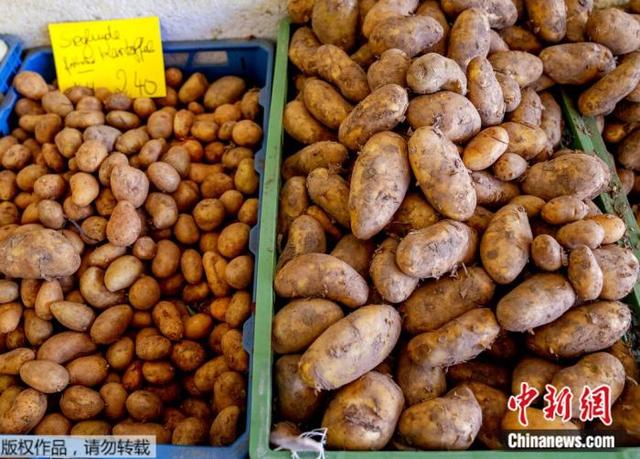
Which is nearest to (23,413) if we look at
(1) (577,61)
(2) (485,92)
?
(2) (485,92)

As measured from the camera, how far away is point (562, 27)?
59.2 inches

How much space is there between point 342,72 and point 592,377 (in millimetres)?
952

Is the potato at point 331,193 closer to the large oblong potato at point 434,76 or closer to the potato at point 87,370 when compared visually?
the large oblong potato at point 434,76

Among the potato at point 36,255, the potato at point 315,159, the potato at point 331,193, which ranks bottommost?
the potato at point 36,255

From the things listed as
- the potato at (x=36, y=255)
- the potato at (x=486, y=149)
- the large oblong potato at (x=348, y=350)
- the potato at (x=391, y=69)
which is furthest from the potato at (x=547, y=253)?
the potato at (x=36, y=255)

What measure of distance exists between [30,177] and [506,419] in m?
1.47

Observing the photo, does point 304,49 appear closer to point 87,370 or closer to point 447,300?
point 447,300

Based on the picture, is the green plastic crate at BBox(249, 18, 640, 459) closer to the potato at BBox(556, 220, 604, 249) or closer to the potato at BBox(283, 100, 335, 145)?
the potato at BBox(283, 100, 335, 145)

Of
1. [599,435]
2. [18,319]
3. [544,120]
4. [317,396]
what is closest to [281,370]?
[317,396]

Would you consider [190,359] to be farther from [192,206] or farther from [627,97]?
[627,97]

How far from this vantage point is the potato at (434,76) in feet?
3.93

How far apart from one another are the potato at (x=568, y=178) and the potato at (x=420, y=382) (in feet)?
1.64

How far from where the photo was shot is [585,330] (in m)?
1.06

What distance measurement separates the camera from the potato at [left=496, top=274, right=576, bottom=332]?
1.03 m
